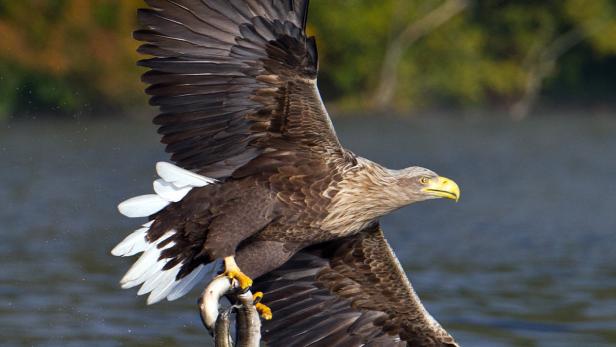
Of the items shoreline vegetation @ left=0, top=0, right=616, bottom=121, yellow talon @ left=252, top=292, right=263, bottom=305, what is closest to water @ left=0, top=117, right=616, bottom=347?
yellow talon @ left=252, top=292, right=263, bottom=305

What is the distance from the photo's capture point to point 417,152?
25.1 metres

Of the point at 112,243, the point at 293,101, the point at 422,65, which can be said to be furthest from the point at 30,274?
the point at 422,65

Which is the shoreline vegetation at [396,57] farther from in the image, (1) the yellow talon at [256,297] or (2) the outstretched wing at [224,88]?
(1) the yellow talon at [256,297]

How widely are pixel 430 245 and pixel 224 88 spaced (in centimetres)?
719

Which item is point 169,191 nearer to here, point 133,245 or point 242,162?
point 133,245

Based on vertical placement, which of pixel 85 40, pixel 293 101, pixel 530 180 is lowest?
pixel 293 101

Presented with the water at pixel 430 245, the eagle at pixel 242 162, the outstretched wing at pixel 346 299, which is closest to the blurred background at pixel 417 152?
the water at pixel 430 245

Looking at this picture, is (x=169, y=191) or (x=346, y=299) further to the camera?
(x=346, y=299)

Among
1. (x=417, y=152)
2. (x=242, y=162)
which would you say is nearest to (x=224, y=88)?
(x=242, y=162)

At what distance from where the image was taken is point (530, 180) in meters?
20.8

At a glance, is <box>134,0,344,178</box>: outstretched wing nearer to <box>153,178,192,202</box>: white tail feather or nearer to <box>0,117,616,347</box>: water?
<box>153,178,192,202</box>: white tail feather

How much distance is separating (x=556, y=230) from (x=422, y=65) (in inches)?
1017

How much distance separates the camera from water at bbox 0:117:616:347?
913 centimetres

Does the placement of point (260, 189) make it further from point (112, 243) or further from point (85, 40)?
point (85, 40)
